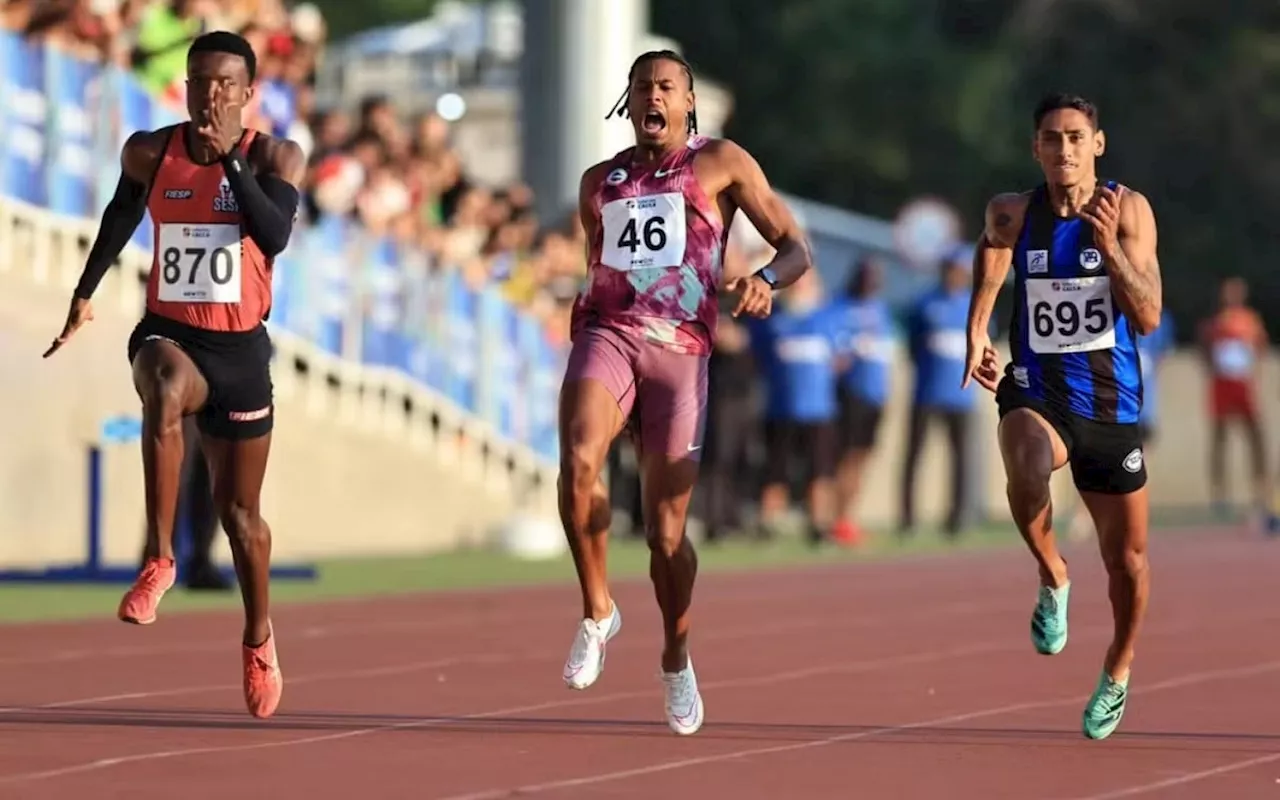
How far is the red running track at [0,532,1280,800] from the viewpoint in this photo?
864cm

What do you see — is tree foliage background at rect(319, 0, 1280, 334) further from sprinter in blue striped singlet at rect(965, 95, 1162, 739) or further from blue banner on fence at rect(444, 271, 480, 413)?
sprinter in blue striped singlet at rect(965, 95, 1162, 739)

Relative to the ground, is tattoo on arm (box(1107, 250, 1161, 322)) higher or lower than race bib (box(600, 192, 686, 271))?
lower

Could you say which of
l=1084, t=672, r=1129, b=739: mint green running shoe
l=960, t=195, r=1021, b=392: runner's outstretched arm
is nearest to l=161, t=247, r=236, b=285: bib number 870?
l=960, t=195, r=1021, b=392: runner's outstretched arm

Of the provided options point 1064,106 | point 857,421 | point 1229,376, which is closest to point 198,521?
point 1064,106

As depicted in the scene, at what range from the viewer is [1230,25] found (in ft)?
172

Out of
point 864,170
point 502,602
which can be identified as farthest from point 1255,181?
point 502,602

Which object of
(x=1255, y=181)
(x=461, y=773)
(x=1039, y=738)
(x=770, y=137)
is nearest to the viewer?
(x=461, y=773)

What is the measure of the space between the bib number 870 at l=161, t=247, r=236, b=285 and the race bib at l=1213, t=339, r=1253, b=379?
2129cm

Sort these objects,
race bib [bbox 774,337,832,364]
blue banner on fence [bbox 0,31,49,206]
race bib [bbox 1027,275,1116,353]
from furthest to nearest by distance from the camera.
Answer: race bib [bbox 774,337,832,364] → blue banner on fence [bbox 0,31,49,206] → race bib [bbox 1027,275,1116,353]

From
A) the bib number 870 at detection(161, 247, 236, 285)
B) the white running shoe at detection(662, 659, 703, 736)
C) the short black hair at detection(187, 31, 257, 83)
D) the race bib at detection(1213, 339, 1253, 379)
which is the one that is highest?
the race bib at detection(1213, 339, 1253, 379)

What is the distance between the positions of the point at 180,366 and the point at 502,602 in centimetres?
727

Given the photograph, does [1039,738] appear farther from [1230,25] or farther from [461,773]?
[1230,25]

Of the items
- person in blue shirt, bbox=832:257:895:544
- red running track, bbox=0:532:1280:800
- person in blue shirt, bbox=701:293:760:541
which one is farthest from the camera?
person in blue shirt, bbox=832:257:895:544

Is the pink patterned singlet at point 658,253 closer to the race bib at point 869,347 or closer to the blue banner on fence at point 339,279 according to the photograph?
the blue banner on fence at point 339,279
